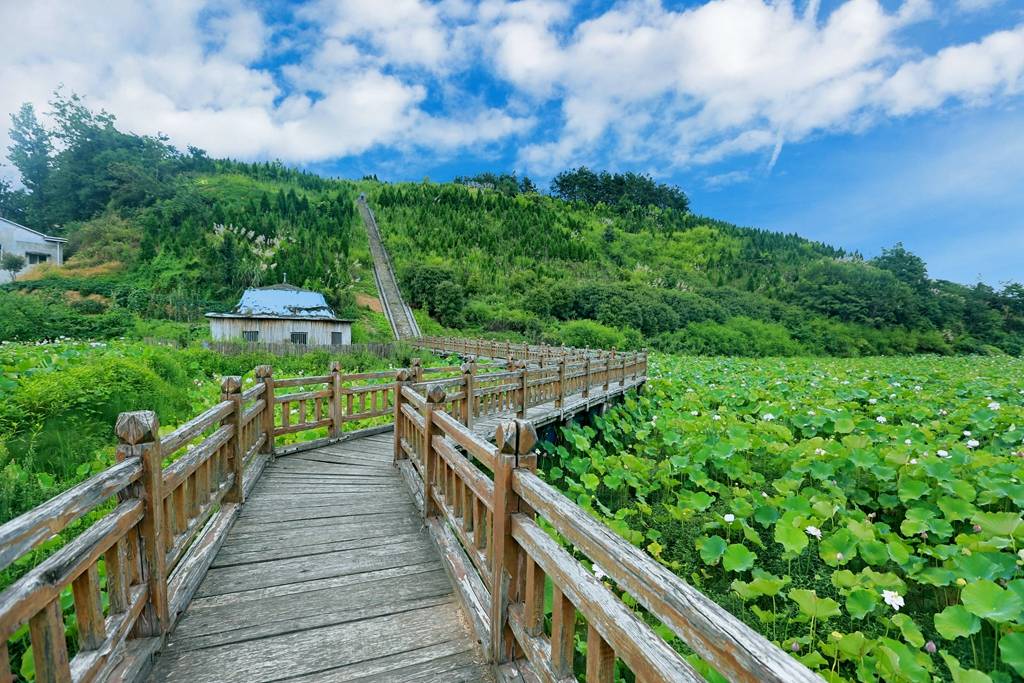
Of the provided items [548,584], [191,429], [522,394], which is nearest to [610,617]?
[548,584]

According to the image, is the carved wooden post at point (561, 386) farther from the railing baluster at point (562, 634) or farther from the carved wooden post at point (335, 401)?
the railing baluster at point (562, 634)

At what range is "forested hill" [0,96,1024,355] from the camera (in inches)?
1107

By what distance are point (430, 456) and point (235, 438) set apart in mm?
1922

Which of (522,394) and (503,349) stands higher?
(503,349)

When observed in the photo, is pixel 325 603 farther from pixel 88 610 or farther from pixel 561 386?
pixel 561 386

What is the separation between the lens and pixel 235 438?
4273mm

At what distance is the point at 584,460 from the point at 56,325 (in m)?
24.9

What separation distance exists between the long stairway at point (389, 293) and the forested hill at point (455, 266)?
97 cm

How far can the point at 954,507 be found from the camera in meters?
3.63

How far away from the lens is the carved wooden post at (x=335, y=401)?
22.1 feet

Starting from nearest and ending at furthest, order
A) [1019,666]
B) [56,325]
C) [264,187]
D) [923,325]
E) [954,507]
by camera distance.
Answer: [1019,666] → [954,507] → [56,325] → [923,325] → [264,187]

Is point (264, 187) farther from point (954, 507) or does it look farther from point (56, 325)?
point (954, 507)

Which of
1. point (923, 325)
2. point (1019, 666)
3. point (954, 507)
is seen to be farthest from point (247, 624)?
point (923, 325)

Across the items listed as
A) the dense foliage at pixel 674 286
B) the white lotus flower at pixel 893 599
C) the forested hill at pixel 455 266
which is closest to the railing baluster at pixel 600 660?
the white lotus flower at pixel 893 599
